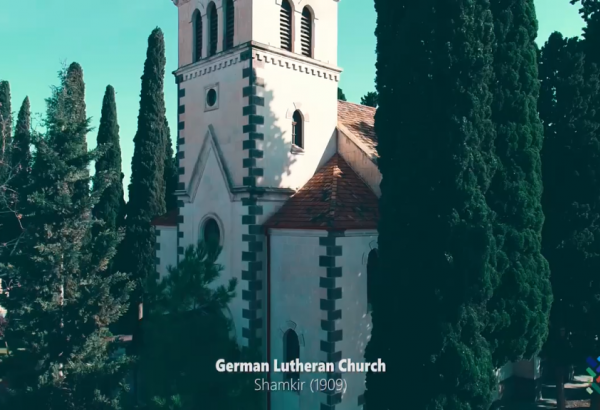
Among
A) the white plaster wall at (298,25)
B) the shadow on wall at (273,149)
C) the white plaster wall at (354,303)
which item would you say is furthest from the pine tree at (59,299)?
the white plaster wall at (354,303)

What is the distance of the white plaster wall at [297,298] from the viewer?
1336 centimetres

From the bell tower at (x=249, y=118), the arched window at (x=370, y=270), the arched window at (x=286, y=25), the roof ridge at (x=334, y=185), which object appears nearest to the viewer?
the roof ridge at (x=334, y=185)

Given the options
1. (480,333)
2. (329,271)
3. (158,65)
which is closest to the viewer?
(480,333)

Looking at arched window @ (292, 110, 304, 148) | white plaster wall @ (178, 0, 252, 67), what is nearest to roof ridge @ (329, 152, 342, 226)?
arched window @ (292, 110, 304, 148)

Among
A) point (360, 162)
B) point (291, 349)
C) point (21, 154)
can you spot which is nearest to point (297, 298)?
point (291, 349)

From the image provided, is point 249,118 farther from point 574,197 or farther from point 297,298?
point 574,197

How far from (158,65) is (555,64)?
65.3ft

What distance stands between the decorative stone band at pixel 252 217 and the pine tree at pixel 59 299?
472cm

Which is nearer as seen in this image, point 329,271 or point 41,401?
point 329,271

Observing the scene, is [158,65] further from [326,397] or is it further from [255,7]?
Result: [326,397]

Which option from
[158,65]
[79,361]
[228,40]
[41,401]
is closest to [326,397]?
[79,361]

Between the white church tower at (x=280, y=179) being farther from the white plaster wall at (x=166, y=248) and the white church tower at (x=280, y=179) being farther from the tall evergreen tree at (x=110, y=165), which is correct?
the tall evergreen tree at (x=110, y=165)

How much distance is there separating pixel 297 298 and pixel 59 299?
25.8 ft

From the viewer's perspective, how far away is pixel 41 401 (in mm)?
14305
